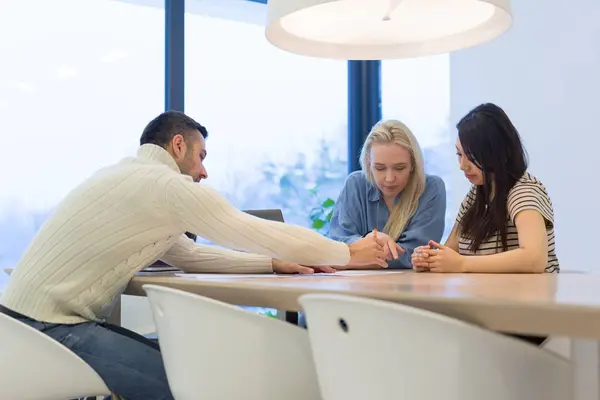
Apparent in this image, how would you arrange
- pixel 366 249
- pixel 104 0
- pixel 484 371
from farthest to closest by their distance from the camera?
1. pixel 104 0
2. pixel 366 249
3. pixel 484 371

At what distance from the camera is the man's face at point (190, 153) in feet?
7.27

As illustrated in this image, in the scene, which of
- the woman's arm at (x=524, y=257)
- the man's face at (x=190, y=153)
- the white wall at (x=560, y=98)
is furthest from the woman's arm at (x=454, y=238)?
the white wall at (x=560, y=98)

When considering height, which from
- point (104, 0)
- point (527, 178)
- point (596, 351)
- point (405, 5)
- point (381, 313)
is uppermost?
point (104, 0)

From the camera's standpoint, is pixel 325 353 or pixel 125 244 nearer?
pixel 325 353

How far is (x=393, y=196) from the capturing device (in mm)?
2934

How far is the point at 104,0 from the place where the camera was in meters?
4.11

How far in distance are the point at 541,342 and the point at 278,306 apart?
488 mm

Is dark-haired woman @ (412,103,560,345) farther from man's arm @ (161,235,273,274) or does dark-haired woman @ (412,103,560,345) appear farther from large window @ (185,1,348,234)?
large window @ (185,1,348,234)

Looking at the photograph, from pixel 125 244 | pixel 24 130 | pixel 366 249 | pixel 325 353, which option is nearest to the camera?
pixel 325 353

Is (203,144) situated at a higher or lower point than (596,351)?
higher

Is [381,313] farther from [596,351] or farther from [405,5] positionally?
[405,5]

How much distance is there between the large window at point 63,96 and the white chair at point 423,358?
3.13 metres

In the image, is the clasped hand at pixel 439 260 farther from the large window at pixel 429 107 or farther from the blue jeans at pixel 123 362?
the large window at pixel 429 107

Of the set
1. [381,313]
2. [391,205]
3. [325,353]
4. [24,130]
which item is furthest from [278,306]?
[24,130]
